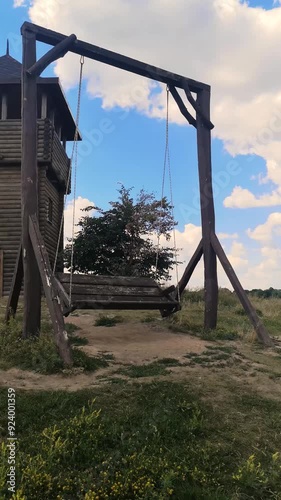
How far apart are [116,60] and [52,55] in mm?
1379

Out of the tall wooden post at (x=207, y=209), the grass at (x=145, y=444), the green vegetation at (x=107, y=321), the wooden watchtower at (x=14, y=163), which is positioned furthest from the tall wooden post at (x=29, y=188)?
the wooden watchtower at (x=14, y=163)

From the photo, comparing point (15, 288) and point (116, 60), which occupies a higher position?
point (116, 60)

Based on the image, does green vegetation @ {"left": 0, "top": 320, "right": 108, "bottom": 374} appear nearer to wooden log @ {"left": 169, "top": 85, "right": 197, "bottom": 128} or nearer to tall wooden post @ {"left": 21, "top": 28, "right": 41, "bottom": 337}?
tall wooden post @ {"left": 21, "top": 28, "right": 41, "bottom": 337}

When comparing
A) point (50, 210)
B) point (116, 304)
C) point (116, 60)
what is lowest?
point (116, 304)

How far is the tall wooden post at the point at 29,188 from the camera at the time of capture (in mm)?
7100

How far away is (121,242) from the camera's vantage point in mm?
19328

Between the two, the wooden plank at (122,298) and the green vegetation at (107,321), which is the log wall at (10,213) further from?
the wooden plank at (122,298)

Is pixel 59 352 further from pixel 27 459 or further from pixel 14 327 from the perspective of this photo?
pixel 27 459

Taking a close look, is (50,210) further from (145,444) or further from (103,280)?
(145,444)

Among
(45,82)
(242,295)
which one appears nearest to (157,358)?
(242,295)

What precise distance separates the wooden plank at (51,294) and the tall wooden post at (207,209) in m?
3.51

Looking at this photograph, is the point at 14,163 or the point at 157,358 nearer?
the point at 157,358

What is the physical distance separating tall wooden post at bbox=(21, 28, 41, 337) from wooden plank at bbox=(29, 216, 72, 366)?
26 centimetres

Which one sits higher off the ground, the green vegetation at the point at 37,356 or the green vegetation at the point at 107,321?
the green vegetation at the point at 107,321
